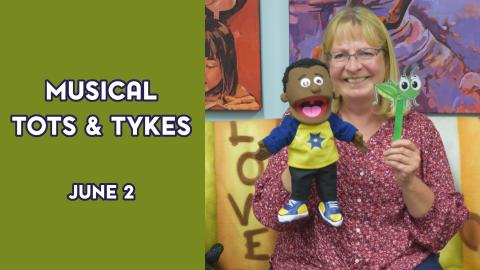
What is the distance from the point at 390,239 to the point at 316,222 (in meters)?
0.14

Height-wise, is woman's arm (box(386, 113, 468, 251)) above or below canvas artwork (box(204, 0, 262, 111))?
below

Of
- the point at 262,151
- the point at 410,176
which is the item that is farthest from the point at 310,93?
the point at 410,176

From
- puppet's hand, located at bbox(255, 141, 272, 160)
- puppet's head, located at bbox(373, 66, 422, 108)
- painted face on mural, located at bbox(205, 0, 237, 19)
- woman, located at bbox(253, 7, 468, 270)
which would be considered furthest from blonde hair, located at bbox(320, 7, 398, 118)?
painted face on mural, located at bbox(205, 0, 237, 19)

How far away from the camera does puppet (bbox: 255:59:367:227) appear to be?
90 centimetres

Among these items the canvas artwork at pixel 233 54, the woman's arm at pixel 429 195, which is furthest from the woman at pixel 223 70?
the woman's arm at pixel 429 195

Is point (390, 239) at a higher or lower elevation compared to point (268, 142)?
lower

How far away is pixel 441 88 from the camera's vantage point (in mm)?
1380

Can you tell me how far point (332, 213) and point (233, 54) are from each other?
66 centimetres

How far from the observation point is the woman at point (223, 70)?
1.49m

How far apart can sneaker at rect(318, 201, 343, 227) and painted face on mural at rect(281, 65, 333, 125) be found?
0.16 meters

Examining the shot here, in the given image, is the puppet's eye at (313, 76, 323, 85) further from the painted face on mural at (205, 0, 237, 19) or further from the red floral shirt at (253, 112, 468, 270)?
the painted face on mural at (205, 0, 237, 19)

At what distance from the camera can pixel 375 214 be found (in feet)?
3.43

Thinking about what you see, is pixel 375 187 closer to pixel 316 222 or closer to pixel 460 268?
pixel 316 222

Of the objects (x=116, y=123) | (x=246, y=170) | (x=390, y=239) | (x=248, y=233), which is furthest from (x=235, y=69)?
(x=390, y=239)
